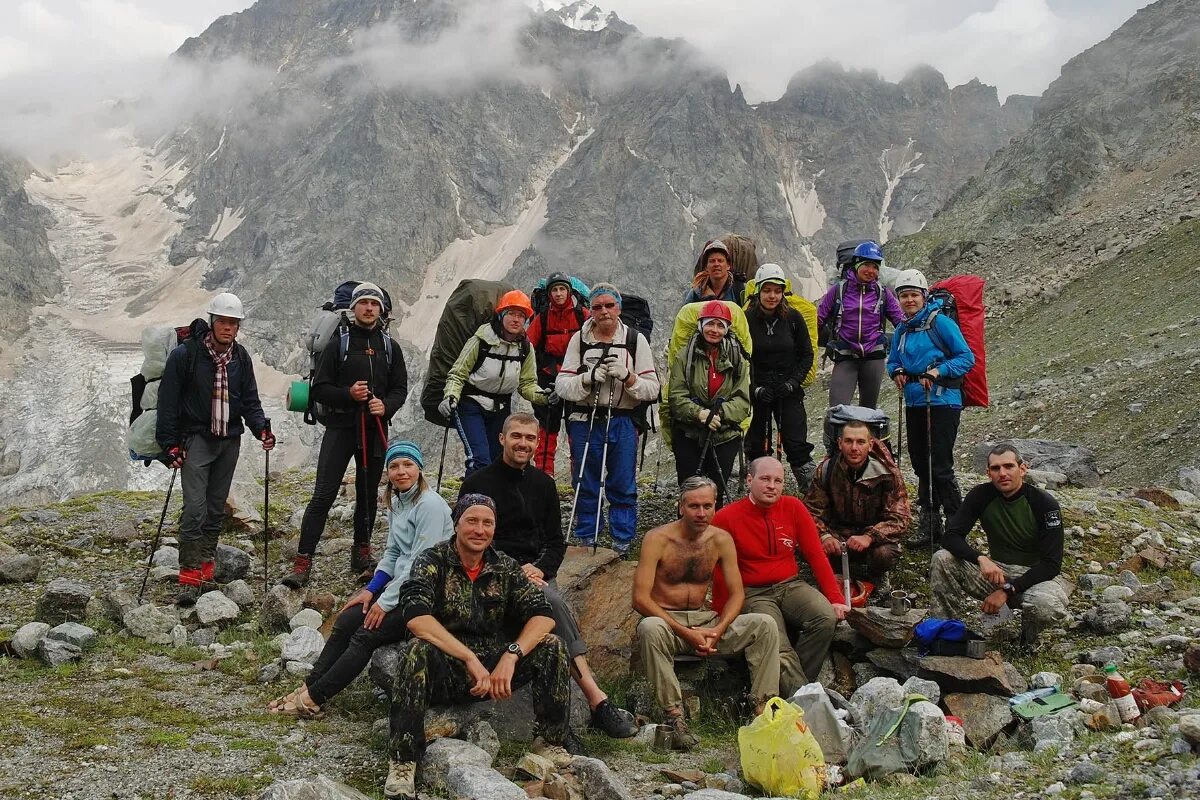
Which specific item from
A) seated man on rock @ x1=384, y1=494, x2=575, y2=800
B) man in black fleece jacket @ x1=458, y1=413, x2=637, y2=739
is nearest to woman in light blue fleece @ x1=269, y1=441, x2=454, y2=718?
man in black fleece jacket @ x1=458, y1=413, x2=637, y2=739

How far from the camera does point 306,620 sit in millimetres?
9766

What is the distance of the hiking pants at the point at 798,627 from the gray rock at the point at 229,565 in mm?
6959

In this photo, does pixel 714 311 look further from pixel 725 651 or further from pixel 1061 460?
pixel 1061 460

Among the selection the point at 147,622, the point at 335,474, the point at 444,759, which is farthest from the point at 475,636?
the point at 147,622

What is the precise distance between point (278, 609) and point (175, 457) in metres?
2.21

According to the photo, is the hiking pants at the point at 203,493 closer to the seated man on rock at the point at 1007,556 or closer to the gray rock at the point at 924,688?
the gray rock at the point at 924,688

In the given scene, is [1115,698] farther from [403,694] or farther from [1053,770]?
[403,694]

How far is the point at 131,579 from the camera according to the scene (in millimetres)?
11711

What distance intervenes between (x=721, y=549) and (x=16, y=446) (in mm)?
126562

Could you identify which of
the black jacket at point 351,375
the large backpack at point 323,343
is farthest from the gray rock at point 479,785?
the large backpack at point 323,343

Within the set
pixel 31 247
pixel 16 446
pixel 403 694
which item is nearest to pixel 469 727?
pixel 403 694

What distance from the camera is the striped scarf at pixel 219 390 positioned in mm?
10445

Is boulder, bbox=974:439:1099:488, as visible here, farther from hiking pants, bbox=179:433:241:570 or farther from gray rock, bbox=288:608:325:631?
hiking pants, bbox=179:433:241:570

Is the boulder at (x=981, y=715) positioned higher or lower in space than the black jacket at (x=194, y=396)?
lower
